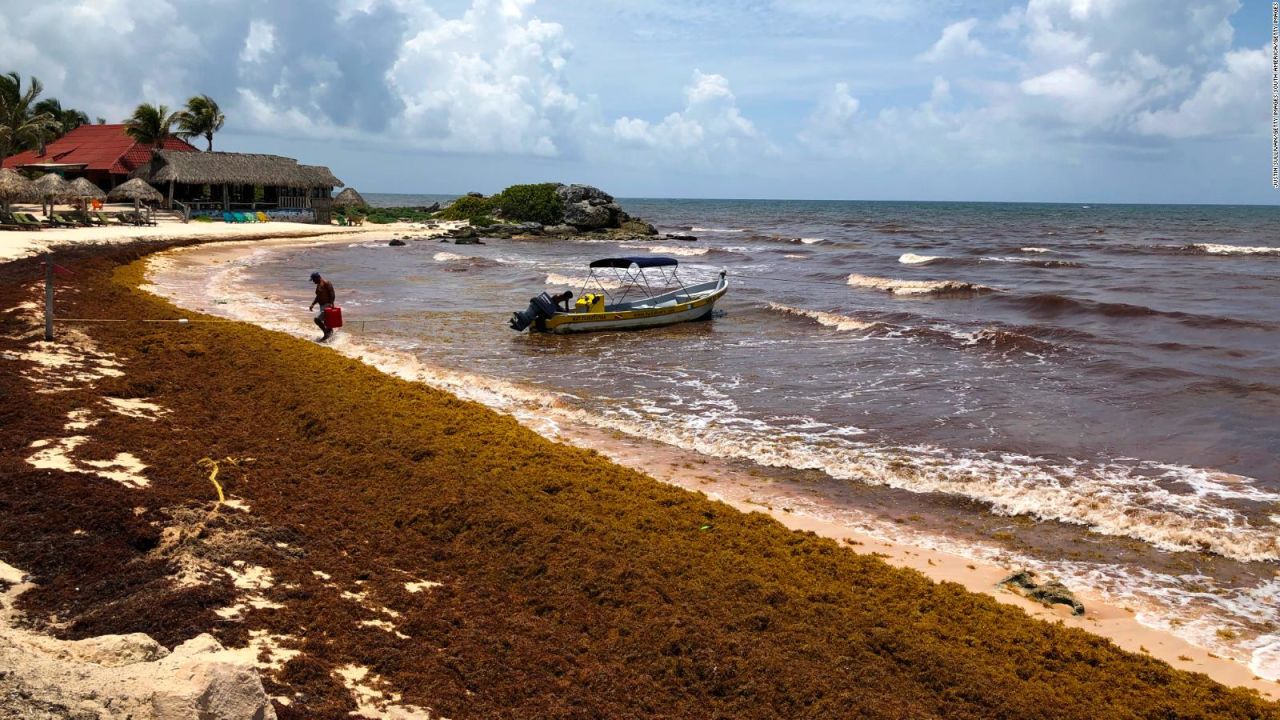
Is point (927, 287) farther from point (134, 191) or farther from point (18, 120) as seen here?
point (18, 120)

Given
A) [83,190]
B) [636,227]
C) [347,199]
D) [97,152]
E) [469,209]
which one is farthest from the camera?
[469,209]

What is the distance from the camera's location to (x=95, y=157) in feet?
177

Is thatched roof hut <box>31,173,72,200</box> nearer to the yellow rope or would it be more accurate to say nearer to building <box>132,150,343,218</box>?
building <box>132,150,343,218</box>

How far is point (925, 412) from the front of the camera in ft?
46.5

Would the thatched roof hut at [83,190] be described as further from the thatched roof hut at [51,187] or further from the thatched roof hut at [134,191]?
the thatched roof hut at [134,191]

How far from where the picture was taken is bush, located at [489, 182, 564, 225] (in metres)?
67.8

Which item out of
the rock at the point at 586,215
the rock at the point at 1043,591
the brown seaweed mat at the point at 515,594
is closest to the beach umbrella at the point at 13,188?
the brown seaweed mat at the point at 515,594

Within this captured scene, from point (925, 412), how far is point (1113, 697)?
882cm

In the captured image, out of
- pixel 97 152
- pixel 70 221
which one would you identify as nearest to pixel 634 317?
pixel 70 221

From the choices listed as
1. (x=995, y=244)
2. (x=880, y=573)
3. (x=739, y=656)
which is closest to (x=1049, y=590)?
(x=880, y=573)

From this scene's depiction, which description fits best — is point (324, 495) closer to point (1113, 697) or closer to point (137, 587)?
point (137, 587)

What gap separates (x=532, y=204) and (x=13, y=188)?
126 ft

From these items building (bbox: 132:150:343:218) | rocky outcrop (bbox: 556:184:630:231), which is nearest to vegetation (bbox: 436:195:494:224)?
rocky outcrop (bbox: 556:184:630:231)

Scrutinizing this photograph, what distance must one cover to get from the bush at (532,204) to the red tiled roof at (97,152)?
76.4 feet
